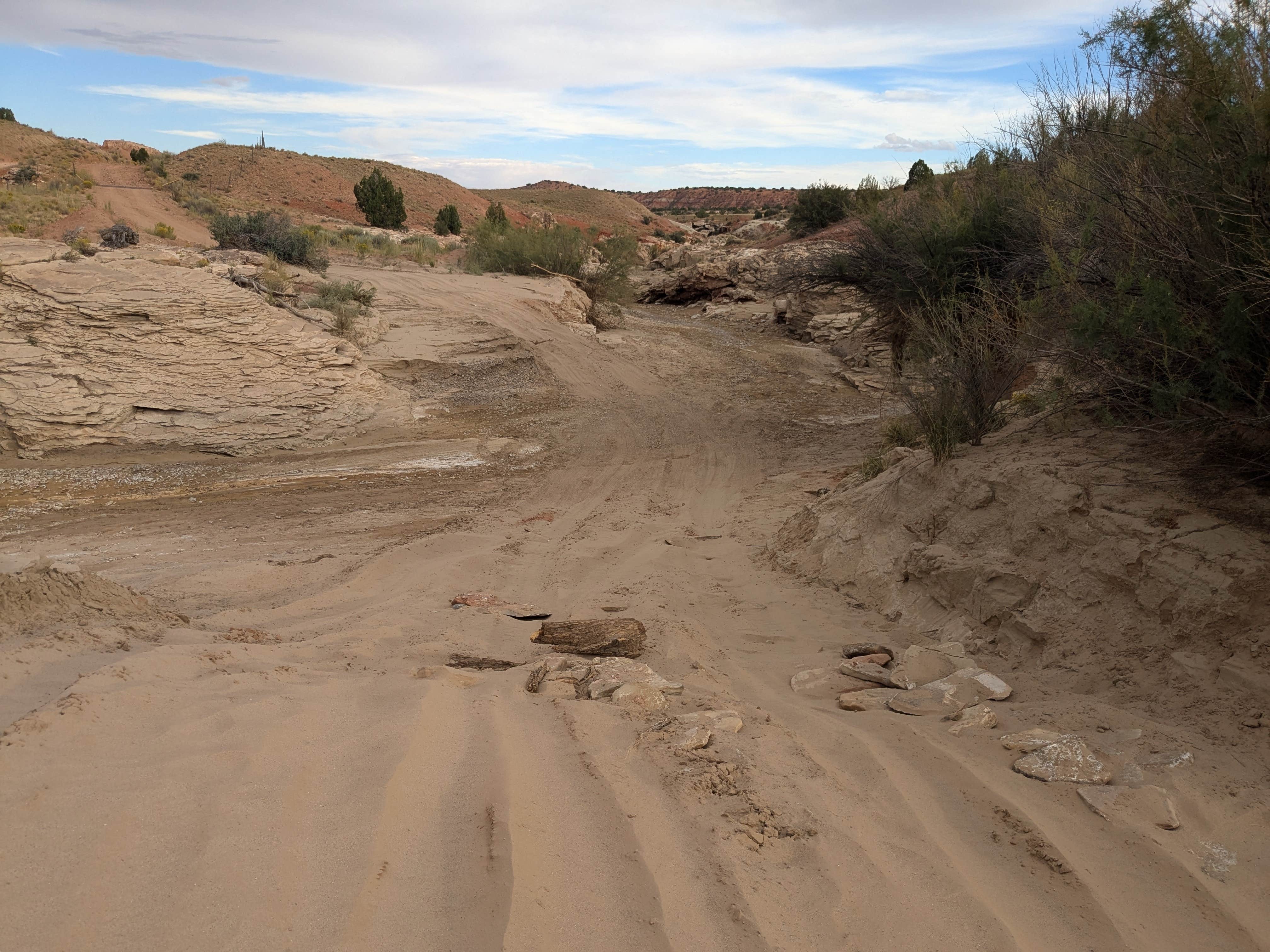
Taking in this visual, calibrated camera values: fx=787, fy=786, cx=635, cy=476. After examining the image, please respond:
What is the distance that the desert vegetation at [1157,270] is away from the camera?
12.2ft

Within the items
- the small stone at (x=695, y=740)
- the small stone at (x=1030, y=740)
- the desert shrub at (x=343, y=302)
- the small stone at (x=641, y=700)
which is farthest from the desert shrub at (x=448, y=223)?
the small stone at (x=1030, y=740)

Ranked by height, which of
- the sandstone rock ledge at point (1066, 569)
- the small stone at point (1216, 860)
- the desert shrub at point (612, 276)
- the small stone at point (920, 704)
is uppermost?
the desert shrub at point (612, 276)

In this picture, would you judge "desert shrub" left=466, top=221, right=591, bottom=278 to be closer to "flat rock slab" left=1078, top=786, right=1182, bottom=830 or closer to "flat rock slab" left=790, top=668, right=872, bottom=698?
"flat rock slab" left=790, top=668, right=872, bottom=698

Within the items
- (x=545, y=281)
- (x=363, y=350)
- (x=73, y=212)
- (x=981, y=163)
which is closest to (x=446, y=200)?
(x=73, y=212)

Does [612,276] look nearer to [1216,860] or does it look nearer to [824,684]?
[824,684]

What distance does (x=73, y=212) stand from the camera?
2659 cm

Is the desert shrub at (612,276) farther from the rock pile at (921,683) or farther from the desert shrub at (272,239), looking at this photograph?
the rock pile at (921,683)

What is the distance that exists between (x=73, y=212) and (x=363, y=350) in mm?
21085

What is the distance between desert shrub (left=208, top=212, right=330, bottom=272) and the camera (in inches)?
658

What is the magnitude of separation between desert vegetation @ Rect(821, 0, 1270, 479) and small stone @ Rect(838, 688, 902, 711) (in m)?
1.92

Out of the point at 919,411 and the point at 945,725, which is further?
the point at 919,411

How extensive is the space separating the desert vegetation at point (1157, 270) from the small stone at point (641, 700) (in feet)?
9.21

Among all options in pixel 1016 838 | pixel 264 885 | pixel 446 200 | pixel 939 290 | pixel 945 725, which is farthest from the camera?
pixel 446 200

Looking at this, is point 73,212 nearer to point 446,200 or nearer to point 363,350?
point 363,350
